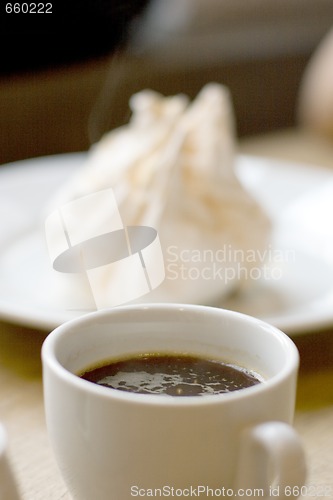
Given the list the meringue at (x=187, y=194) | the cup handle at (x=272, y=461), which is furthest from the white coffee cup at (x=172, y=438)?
the meringue at (x=187, y=194)

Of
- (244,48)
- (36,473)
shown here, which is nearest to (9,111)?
(244,48)

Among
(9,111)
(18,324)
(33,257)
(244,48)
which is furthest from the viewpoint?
(244,48)

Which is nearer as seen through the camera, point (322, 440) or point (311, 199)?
point (322, 440)

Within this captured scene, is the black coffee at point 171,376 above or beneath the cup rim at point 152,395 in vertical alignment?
beneath

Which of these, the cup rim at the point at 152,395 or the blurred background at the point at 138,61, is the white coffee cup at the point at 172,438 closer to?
the cup rim at the point at 152,395

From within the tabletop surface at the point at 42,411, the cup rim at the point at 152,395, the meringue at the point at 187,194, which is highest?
the cup rim at the point at 152,395

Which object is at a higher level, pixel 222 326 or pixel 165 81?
pixel 222 326

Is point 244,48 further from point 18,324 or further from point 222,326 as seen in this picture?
point 222,326
